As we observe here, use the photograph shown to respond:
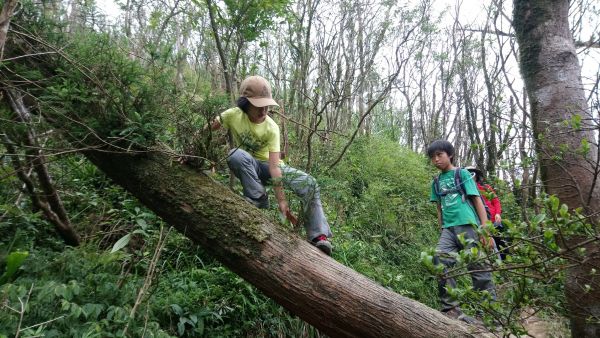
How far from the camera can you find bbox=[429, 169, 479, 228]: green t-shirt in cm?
396

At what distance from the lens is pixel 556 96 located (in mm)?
2615

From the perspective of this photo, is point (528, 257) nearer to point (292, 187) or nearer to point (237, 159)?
point (292, 187)

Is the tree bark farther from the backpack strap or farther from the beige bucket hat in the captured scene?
the backpack strap

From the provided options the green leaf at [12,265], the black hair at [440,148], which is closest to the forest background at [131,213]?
the green leaf at [12,265]

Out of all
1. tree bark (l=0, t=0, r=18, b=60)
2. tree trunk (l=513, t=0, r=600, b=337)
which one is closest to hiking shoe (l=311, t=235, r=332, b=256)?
tree trunk (l=513, t=0, r=600, b=337)

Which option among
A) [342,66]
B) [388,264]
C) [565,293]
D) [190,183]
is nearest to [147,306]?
[190,183]

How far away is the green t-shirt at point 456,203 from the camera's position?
13.0ft

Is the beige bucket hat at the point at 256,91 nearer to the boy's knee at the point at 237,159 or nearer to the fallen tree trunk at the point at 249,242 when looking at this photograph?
the boy's knee at the point at 237,159

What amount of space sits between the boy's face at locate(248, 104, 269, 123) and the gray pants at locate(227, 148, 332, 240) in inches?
12.8

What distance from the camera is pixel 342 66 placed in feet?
35.6

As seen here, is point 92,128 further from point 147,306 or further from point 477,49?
point 477,49

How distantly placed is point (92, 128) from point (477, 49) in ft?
41.3

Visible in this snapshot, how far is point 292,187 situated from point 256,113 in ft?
2.43

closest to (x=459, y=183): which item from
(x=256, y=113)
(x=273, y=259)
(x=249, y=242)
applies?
(x=256, y=113)
